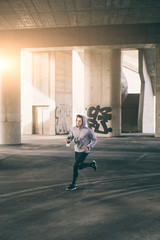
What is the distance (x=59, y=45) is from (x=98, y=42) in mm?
2540

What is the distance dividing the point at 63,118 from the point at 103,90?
21.0 ft

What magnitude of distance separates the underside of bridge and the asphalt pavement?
26.7 ft

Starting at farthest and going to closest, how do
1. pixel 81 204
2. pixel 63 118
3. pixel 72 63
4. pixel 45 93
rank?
pixel 72 63 → pixel 63 118 → pixel 45 93 → pixel 81 204

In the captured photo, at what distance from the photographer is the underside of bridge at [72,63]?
13000 mm

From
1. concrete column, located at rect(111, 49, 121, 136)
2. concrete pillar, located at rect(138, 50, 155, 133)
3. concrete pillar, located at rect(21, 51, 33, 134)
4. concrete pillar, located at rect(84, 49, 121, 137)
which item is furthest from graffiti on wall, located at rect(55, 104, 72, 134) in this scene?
concrete pillar, located at rect(138, 50, 155, 133)

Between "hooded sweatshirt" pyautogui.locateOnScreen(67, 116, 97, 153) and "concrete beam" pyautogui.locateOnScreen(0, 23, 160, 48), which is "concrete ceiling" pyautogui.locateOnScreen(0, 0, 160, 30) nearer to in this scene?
"concrete beam" pyautogui.locateOnScreen(0, 23, 160, 48)

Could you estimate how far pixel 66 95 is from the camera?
27.6 m

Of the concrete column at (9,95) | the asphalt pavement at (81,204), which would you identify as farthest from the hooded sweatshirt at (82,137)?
the concrete column at (9,95)

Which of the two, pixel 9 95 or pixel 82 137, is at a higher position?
pixel 9 95

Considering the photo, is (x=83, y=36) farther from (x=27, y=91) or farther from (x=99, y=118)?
(x=27, y=91)

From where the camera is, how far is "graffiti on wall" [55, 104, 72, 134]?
87.4ft

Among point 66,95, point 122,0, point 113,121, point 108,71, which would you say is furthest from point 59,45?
point 66,95

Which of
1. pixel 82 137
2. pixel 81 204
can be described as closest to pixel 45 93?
pixel 82 137

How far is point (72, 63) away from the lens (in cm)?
2856
